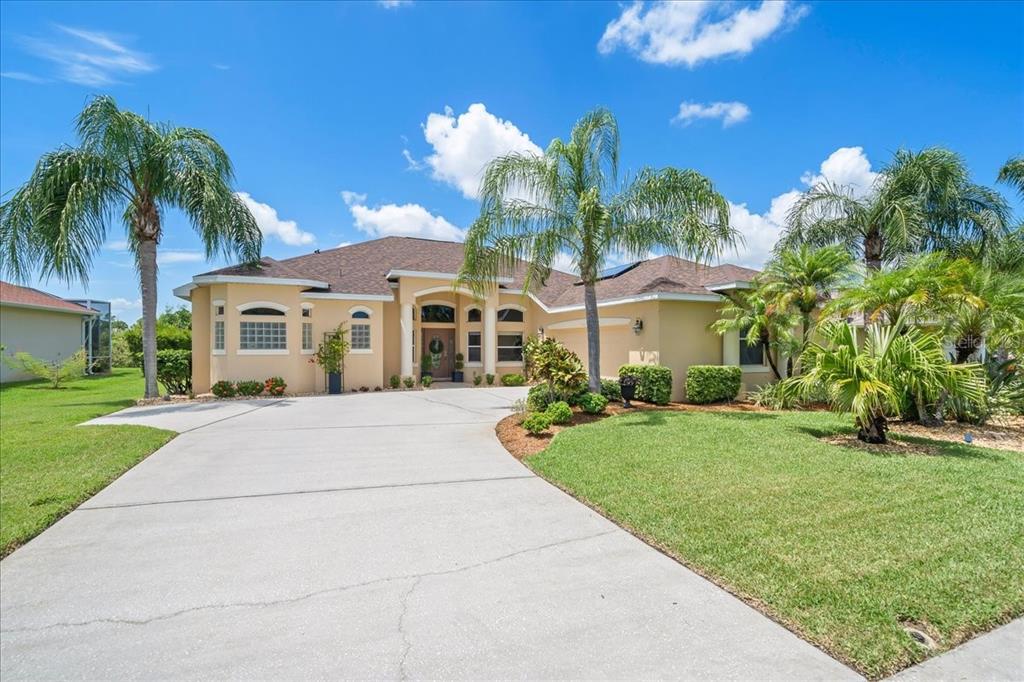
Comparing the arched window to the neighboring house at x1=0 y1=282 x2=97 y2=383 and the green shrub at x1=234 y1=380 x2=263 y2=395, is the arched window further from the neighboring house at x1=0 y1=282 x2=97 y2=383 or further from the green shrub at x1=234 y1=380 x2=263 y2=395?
the neighboring house at x1=0 y1=282 x2=97 y2=383

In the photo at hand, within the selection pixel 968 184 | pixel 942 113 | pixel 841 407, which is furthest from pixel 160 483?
pixel 968 184

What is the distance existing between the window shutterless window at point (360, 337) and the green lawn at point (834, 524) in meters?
12.8

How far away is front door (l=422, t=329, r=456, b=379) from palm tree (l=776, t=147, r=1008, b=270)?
1531 centimetres

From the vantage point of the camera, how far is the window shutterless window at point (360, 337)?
18.9 metres

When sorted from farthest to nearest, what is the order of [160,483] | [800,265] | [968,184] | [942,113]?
[968,184] < [800,265] < [942,113] < [160,483]

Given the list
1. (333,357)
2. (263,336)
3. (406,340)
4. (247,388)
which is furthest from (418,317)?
(247,388)

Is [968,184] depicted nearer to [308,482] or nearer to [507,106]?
[507,106]

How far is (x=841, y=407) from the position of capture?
26.2 ft

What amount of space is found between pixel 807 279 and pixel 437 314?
1480 centimetres

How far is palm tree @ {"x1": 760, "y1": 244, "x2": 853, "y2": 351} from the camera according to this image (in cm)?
1353

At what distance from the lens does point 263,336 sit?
17.1 m

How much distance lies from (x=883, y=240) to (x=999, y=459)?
34.5 ft

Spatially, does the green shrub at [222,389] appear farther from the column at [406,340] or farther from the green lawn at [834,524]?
the green lawn at [834,524]

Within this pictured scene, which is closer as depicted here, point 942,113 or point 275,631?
point 275,631
